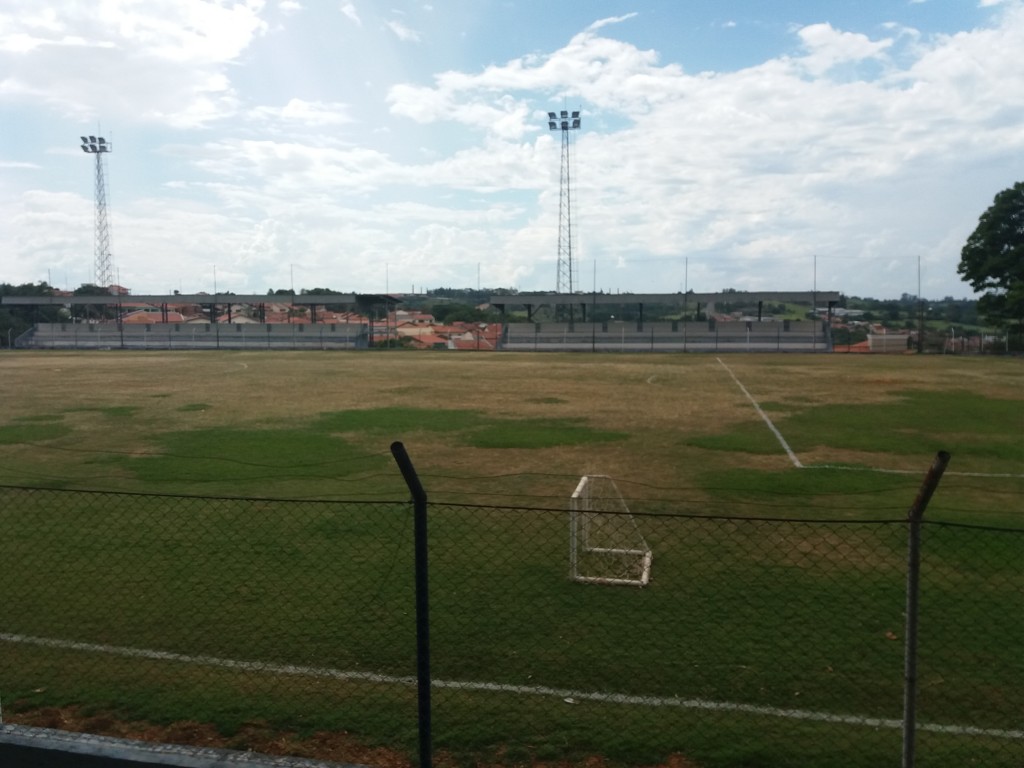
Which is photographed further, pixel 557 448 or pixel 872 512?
pixel 557 448

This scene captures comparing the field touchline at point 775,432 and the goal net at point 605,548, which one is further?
the field touchline at point 775,432

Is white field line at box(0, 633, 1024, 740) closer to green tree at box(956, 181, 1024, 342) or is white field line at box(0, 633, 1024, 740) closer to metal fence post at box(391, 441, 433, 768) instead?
metal fence post at box(391, 441, 433, 768)

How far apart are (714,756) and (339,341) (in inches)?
2736

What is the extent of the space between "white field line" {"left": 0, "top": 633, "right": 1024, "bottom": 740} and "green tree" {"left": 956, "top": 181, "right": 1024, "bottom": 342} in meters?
59.2

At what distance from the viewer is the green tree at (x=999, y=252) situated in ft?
188

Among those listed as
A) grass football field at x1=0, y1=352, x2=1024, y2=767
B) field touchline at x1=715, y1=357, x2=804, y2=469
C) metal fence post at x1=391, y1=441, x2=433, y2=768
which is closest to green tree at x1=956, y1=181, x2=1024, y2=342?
field touchline at x1=715, y1=357, x2=804, y2=469

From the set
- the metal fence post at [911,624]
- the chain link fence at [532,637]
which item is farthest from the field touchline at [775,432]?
the metal fence post at [911,624]

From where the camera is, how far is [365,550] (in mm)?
10031

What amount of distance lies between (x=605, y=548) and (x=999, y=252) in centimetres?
5893

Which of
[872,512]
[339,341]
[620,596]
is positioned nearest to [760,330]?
[339,341]

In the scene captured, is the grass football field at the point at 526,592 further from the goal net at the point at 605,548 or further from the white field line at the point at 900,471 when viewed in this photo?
the goal net at the point at 605,548

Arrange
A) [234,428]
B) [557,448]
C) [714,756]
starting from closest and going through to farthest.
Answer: [714,756] → [557,448] → [234,428]

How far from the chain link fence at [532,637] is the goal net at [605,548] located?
168 millimetres

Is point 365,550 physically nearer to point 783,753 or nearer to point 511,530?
point 511,530
